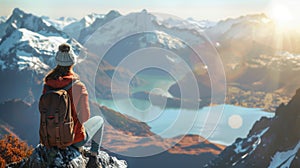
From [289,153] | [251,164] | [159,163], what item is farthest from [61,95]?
[159,163]

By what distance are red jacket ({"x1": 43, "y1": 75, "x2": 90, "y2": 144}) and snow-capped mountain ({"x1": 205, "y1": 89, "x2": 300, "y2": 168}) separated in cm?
6195

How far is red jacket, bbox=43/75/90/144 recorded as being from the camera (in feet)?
23.9

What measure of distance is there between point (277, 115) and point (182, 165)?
320 feet

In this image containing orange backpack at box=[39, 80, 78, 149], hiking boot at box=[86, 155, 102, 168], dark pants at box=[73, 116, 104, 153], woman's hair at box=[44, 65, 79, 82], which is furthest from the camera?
hiking boot at box=[86, 155, 102, 168]

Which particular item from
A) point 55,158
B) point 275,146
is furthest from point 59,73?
point 275,146

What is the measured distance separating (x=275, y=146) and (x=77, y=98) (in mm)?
80417

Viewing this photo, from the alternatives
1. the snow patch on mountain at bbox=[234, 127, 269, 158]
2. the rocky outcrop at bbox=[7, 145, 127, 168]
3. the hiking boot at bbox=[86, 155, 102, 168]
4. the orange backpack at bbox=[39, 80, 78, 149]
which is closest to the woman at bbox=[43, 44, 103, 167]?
the orange backpack at bbox=[39, 80, 78, 149]

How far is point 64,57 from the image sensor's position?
299 inches

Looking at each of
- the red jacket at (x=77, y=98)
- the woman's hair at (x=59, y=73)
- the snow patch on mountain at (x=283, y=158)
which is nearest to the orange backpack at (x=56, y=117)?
the red jacket at (x=77, y=98)

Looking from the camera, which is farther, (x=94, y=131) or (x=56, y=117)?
(x=94, y=131)

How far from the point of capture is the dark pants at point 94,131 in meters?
8.44

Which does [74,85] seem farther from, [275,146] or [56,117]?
[275,146]

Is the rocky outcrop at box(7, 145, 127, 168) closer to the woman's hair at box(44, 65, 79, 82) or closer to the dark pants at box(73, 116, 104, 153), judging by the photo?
the dark pants at box(73, 116, 104, 153)

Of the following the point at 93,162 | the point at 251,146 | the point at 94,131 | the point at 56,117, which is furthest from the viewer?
the point at 251,146
